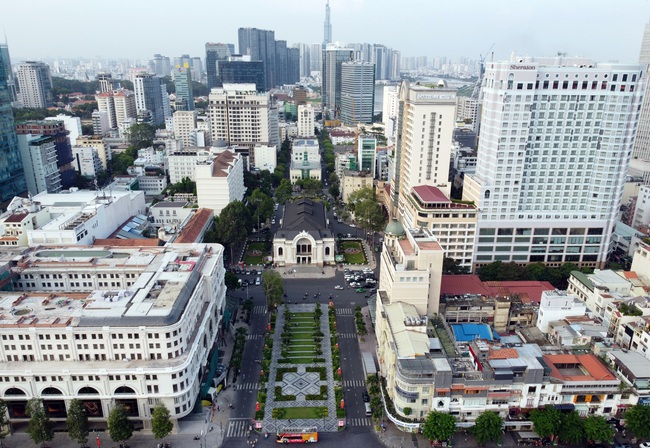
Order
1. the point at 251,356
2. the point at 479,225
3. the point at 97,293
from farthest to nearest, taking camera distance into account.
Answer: the point at 479,225 → the point at 251,356 → the point at 97,293

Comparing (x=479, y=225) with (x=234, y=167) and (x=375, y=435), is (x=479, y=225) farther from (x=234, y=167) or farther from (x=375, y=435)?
(x=234, y=167)

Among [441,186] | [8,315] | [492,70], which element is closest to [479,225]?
[441,186]

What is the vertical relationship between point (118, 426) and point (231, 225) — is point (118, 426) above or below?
below

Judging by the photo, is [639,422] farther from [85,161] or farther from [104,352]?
[85,161]

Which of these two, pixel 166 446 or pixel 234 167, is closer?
pixel 166 446

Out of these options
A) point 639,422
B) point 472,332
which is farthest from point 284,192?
point 639,422

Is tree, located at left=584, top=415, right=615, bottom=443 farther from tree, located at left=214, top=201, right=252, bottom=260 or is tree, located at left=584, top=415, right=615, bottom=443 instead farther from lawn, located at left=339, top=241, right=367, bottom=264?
tree, located at left=214, top=201, right=252, bottom=260

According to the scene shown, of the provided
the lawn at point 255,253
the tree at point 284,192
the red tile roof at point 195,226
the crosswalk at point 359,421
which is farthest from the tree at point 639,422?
the tree at point 284,192

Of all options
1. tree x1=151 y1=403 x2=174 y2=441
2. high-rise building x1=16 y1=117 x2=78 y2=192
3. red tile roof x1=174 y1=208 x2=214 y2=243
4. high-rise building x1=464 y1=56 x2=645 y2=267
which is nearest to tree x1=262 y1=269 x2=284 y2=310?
red tile roof x1=174 y1=208 x2=214 y2=243
